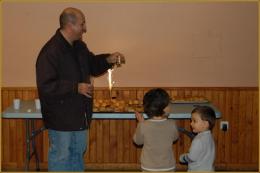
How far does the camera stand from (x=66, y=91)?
3.92 meters

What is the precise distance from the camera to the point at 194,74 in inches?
224

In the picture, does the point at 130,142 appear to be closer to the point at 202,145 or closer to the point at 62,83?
the point at 62,83

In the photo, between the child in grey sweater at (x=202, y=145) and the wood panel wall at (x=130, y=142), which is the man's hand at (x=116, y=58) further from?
the wood panel wall at (x=130, y=142)

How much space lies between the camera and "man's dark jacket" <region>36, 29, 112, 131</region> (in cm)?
390

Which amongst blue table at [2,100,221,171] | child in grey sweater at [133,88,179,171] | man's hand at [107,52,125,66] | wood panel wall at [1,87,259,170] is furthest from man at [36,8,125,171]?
wood panel wall at [1,87,259,170]

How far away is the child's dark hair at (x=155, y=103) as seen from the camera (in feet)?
11.5

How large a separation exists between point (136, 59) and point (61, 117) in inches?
71.5

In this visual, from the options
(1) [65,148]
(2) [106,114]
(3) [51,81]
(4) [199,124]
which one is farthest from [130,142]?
(4) [199,124]

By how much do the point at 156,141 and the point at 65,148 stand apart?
921 mm

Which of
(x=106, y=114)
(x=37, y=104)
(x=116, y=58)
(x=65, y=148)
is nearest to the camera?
(x=65, y=148)

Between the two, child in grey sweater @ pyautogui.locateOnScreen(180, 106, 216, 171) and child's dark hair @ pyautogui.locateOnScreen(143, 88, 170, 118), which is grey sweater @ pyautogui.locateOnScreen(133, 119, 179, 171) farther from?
child in grey sweater @ pyautogui.locateOnScreen(180, 106, 216, 171)

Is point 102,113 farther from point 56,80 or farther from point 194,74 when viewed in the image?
point 194,74

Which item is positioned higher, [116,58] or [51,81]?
[116,58]

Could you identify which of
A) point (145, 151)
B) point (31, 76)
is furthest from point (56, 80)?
point (31, 76)
